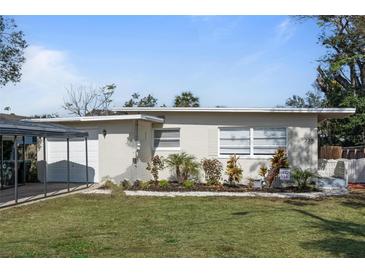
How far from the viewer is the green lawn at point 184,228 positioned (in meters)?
6.94

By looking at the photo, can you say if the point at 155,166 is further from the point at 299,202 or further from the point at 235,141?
the point at 299,202

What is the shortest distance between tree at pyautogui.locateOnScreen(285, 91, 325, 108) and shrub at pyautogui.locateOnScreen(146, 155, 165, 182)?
23.8 metres

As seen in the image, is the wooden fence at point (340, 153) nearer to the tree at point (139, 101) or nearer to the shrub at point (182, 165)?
the shrub at point (182, 165)

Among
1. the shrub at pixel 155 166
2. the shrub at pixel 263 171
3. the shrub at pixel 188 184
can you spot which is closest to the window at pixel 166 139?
the shrub at pixel 155 166

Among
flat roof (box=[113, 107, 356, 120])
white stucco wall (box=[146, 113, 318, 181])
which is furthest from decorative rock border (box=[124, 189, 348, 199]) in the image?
flat roof (box=[113, 107, 356, 120])

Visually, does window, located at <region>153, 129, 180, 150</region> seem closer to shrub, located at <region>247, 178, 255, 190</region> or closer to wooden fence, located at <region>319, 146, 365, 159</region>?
shrub, located at <region>247, 178, 255, 190</region>

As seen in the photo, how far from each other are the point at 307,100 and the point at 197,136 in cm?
2628

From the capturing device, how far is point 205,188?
1545 centimetres

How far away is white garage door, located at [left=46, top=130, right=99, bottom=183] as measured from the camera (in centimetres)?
1767

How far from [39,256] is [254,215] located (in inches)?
212

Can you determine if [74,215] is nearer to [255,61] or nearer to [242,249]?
[242,249]

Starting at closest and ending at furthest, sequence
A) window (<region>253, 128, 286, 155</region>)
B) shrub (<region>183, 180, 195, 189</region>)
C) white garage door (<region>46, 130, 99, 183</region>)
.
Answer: shrub (<region>183, 180, 195, 189</region>) < window (<region>253, 128, 286, 155</region>) < white garage door (<region>46, 130, 99, 183</region>)

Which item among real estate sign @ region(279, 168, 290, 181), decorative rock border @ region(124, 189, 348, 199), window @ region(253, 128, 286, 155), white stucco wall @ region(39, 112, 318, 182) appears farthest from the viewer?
window @ region(253, 128, 286, 155)
